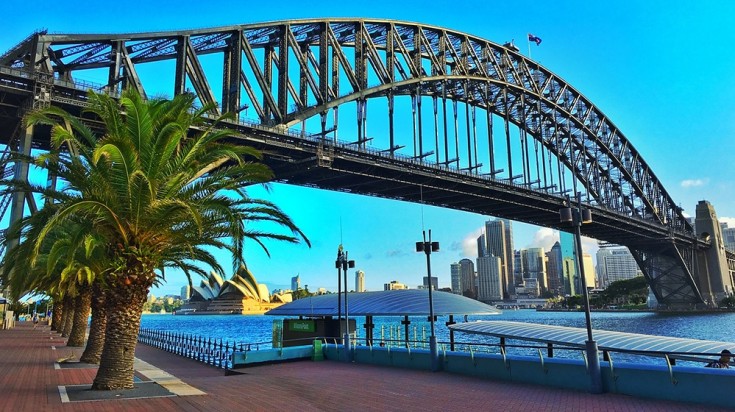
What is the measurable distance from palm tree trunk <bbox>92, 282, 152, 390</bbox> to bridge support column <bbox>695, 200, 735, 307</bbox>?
12652 cm

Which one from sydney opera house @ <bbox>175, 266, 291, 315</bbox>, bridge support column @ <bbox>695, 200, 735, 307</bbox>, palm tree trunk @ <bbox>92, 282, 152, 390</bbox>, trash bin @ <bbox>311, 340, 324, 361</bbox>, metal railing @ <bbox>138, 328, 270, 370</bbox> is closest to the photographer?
palm tree trunk @ <bbox>92, 282, 152, 390</bbox>

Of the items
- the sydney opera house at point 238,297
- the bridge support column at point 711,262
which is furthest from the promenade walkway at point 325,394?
the sydney opera house at point 238,297

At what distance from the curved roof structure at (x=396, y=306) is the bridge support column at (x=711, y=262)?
352 feet

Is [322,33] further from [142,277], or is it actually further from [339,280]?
[142,277]

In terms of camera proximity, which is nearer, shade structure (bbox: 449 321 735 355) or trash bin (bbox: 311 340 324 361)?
shade structure (bbox: 449 321 735 355)

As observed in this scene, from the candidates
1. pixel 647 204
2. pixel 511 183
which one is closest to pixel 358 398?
pixel 511 183

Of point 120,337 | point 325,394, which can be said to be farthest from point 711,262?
point 120,337

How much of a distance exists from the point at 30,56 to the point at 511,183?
5428 cm

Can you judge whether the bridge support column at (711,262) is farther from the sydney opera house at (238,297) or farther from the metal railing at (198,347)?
the metal railing at (198,347)

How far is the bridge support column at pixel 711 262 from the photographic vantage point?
385 ft

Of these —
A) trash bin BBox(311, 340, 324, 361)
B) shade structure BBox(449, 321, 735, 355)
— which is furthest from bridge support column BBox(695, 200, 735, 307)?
trash bin BBox(311, 340, 324, 361)

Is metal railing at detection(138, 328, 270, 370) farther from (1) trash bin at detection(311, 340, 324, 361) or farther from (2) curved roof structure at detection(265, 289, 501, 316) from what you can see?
(2) curved roof structure at detection(265, 289, 501, 316)

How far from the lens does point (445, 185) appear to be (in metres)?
66.1

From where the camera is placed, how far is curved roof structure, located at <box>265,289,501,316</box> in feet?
91.7
